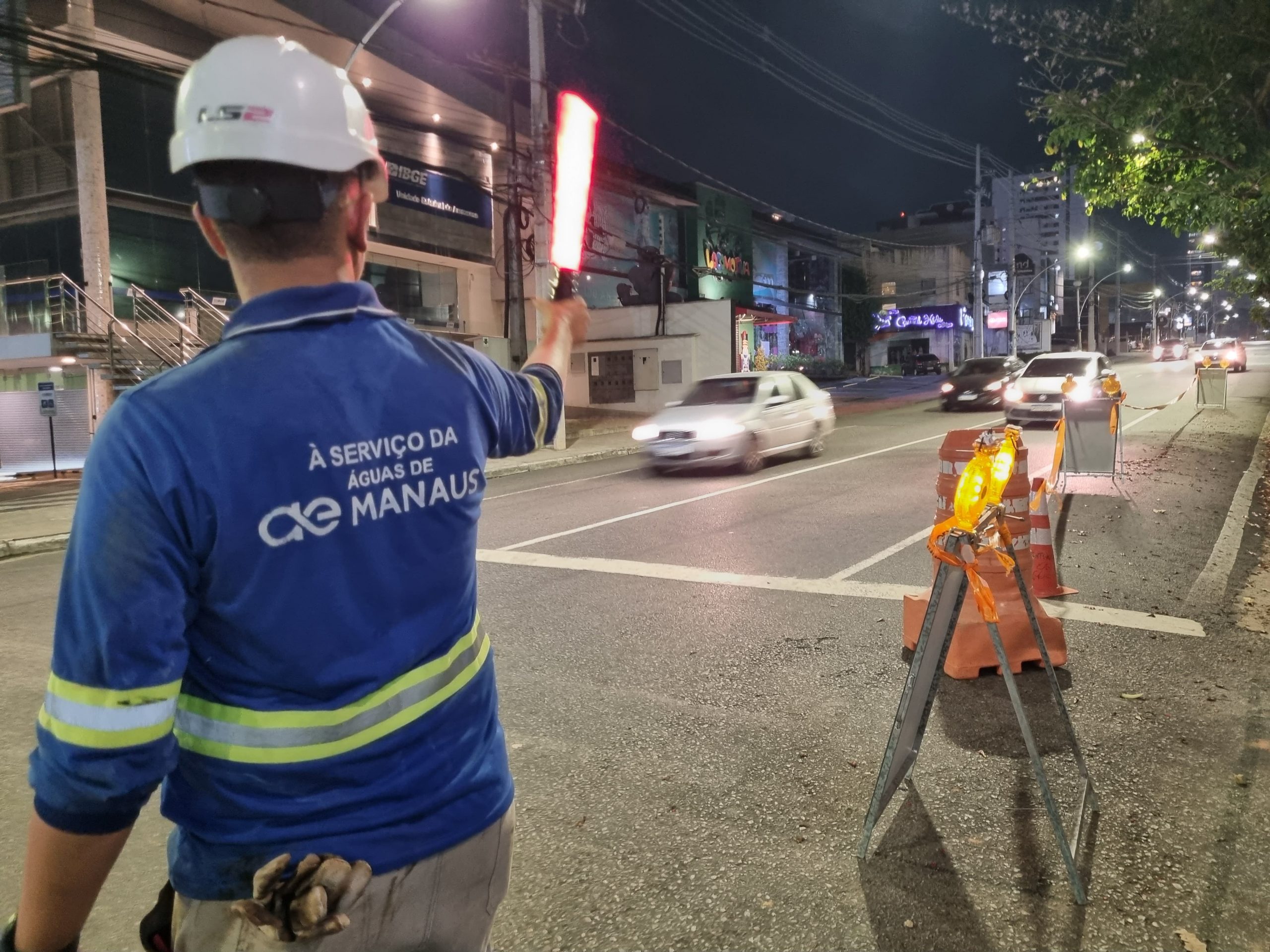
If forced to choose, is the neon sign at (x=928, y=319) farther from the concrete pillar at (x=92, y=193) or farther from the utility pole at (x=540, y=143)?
the concrete pillar at (x=92, y=193)

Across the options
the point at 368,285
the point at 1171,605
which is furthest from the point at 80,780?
the point at 1171,605

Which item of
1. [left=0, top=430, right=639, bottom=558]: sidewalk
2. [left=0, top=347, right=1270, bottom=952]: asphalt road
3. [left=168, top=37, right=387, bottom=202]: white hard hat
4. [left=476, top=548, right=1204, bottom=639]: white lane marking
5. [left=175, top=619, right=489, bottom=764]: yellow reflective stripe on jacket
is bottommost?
[left=0, top=347, right=1270, bottom=952]: asphalt road

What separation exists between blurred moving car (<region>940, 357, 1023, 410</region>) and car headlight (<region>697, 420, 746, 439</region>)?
1424 cm

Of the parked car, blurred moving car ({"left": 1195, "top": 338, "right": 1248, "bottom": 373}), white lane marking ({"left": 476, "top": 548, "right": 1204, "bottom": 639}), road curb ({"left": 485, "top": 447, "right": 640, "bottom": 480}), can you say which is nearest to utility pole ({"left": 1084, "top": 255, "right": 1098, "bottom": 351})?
blurred moving car ({"left": 1195, "top": 338, "right": 1248, "bottom": 373})

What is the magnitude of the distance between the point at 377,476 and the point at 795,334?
49.2m

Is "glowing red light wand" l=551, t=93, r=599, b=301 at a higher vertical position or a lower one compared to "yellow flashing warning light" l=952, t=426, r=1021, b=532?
higher

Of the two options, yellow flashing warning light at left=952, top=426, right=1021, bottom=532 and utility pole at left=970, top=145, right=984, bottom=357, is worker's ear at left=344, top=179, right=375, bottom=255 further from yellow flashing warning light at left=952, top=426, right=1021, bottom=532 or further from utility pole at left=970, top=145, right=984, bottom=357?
utility pole at left=970, top=145, right=984, bottom=357

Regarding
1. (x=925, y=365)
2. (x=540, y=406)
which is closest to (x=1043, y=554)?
(x=540, y=406)

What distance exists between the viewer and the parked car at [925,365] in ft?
182

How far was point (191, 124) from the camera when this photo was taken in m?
1.33

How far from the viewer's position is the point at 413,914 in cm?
135

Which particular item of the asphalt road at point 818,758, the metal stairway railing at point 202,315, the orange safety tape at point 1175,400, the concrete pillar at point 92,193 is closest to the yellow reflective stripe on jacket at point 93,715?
the asphalt road at point 818,758

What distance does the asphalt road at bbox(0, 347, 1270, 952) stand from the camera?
2912 mm

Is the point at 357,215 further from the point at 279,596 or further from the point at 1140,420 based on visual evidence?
the point at 1140,420
